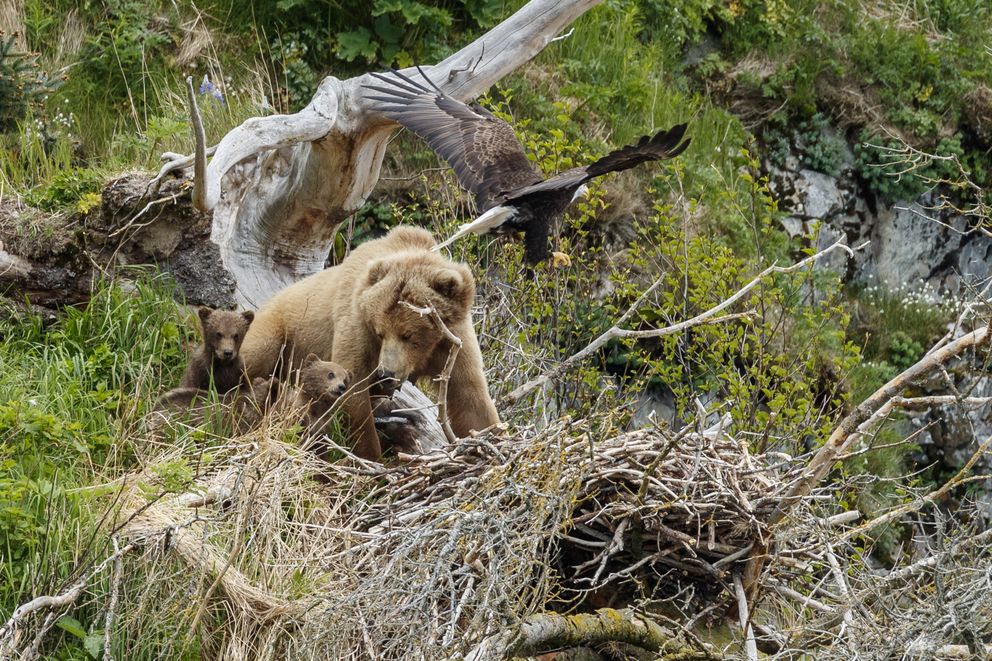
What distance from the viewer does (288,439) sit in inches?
223

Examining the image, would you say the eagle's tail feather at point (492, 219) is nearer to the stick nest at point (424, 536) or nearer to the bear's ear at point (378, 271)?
the bear's ear at point (378, 271)

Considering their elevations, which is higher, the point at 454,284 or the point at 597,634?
the point at 454,284

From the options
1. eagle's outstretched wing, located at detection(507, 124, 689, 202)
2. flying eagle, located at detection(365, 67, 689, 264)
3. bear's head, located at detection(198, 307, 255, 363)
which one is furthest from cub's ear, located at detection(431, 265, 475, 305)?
bear's head, located at detection(198, 307, 255, 363)

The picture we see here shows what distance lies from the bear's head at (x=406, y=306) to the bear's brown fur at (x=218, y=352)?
0.84 metres

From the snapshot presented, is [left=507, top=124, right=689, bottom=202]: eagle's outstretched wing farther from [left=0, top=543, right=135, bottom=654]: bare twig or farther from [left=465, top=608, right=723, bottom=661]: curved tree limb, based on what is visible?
[left=0, top=543, right=135, bottom=654]: bare twig

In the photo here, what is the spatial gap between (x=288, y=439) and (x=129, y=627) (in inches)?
55.0

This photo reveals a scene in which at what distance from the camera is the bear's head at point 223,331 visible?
6234 millimetres

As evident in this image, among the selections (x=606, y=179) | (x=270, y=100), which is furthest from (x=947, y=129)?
(x=270, y=100)

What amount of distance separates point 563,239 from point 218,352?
305 cm

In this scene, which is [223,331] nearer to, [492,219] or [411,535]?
[492,219]

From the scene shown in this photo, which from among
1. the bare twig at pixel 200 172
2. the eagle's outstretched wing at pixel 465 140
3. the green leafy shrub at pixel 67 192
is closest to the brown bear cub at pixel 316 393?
the bare twig at pixel 200 172

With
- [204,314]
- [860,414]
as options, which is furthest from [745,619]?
[204,314]

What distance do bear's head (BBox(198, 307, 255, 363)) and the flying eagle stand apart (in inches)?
56.7

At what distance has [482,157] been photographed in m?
6.71
